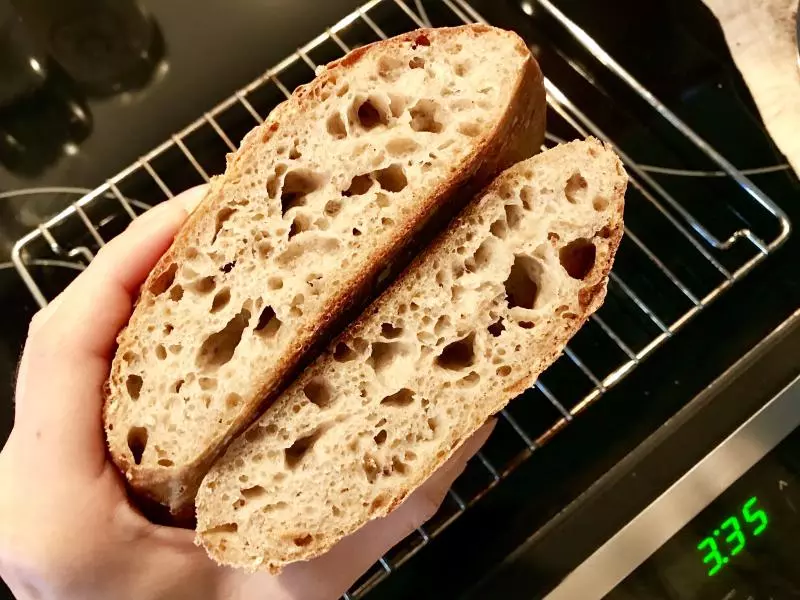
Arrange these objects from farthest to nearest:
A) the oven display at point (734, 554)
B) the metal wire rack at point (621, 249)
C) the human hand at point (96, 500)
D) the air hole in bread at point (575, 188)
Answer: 1. the metal wire rack at point (621, 249)
2. the oven display at point (734, 554)
3. the air hole in bread at point (575, 188)
4. the human hand at point (96, 500)

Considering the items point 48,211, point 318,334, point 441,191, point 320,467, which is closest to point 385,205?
point 441,191

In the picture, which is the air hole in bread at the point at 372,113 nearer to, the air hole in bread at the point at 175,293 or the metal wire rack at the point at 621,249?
the air hole in bread at the point at 175,293

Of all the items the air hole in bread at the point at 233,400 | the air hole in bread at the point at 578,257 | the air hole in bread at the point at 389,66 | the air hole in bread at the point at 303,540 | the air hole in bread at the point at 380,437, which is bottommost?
the air hole in bread at the point at 303,540

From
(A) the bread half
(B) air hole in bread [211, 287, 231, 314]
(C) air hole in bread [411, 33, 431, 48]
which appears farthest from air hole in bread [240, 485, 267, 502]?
(C) air hole in bread [411, 33, 431, 48]

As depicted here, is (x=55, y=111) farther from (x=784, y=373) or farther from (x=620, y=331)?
(x=784, y=373)

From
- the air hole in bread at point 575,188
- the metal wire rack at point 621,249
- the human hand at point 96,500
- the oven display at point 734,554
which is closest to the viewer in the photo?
the human hand at point 96,500

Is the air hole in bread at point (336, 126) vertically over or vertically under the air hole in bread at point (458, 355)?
over

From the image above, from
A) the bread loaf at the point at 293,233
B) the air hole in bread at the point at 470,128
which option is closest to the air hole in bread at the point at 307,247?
the bread loaf at the point at 293,233

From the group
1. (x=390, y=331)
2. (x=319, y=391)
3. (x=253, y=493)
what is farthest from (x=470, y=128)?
(x=253, y=493)
